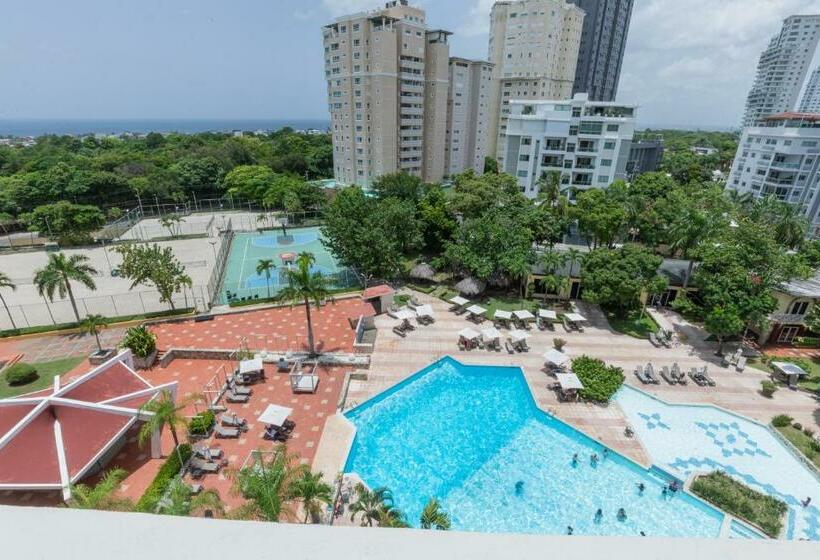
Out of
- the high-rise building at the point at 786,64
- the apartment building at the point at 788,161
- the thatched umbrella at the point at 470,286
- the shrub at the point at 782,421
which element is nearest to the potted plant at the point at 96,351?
the thatched umbrella at the point at 470,286

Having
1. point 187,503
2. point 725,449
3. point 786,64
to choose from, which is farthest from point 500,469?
point 786,64

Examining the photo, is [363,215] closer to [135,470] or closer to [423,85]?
[135,470]

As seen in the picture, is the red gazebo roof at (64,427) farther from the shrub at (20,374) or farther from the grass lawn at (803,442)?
the grass lawn at (803,442)

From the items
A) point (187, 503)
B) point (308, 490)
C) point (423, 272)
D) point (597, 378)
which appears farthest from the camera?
point (423, 272)

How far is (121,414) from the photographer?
1636 cm

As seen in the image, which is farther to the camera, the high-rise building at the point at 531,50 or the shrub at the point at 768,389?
the high-rise building at the point at 531,50

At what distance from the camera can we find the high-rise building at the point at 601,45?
334ft

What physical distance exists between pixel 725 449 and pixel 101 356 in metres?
32.9

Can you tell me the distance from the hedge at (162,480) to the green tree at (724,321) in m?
28.9

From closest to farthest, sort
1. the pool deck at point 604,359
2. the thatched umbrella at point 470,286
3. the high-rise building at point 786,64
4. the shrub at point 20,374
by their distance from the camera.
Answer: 1. the pool deck at point 604,359
2. the shrub at point 20,374
3. the thatched umbrella at point 470,286
4. the high-rise building at point 786,64

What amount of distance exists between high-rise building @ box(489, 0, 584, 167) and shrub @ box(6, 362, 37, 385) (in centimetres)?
6932

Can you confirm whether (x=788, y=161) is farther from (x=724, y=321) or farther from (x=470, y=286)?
(x=470, y=286)

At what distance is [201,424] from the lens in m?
17.8

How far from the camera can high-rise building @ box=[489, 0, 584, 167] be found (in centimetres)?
6919
